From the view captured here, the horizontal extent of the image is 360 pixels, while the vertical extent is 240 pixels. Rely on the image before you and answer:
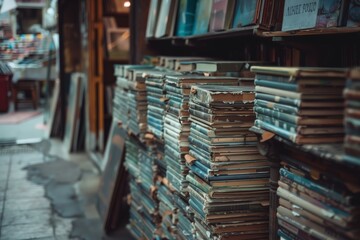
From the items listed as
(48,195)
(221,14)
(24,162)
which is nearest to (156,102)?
(221,14)

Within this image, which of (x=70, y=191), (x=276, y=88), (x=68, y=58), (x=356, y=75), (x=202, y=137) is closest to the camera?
(x=356, y=75)

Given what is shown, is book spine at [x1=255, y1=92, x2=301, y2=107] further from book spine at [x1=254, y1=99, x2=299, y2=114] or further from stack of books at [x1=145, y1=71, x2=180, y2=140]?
stack of books at [x1=145, y1=71, x2=180, y2=140]

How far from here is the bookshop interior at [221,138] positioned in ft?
5.81

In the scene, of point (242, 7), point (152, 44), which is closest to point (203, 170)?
point (242, 7)

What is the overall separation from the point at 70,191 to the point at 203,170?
3903 millimetres

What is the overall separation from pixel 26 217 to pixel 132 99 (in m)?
2.10

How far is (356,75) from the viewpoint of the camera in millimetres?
1442

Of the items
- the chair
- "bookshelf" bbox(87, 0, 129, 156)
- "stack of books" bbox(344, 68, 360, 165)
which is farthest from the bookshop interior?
the chair

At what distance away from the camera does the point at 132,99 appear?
3945mm

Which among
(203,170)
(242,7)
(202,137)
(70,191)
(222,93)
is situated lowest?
(70,191)

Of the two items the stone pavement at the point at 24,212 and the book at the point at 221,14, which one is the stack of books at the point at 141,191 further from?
the book at the point at 221,14

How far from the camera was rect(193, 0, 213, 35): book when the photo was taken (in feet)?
11.6

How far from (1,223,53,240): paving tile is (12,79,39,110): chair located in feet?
29.2

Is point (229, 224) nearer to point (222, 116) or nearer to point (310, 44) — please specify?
point (222, 116)
